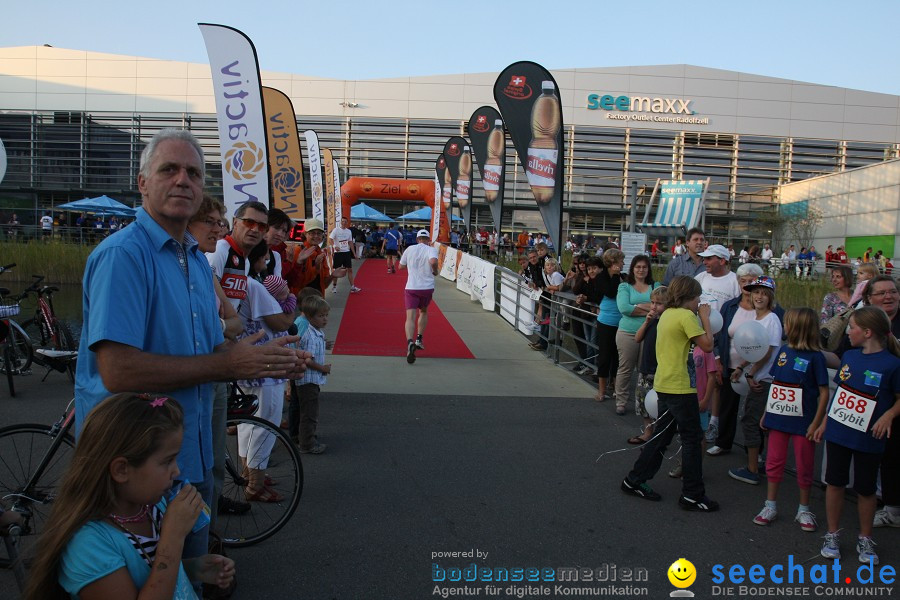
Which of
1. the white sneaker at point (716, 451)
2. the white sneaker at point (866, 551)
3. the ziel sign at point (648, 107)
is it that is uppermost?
the ziel sign at point (648, 107)

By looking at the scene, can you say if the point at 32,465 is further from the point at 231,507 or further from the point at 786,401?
the point at 786,401

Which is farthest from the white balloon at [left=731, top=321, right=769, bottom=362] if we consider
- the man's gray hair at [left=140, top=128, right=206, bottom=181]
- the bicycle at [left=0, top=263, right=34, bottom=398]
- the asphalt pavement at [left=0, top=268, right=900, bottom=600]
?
the bicycle at [left=0, top=263, right=34, bottom=398]

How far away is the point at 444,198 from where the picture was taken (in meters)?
28.0

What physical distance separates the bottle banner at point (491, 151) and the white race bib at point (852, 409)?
46.1 ft

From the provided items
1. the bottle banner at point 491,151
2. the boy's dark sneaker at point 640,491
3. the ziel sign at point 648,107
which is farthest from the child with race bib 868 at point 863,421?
the ziel sign at point 648,107

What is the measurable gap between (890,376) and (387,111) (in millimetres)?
43242

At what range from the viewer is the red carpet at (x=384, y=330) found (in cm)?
1080

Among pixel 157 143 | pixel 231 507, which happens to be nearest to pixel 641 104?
pixel 231 507

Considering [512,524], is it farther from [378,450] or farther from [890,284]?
[890,284]

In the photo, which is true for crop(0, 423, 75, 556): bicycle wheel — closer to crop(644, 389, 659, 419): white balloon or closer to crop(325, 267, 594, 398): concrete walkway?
crop(325, 267, 594, 398): concrete walkway

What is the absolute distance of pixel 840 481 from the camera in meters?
4.11

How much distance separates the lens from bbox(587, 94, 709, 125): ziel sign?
43.3 m

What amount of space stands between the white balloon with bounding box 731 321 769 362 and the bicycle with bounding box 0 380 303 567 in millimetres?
3714

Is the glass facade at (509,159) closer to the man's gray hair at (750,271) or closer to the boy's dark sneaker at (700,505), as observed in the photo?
the man's gray hair at (750,271)
